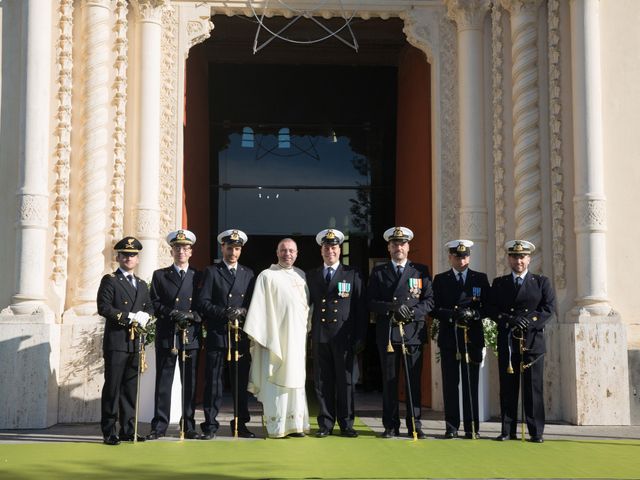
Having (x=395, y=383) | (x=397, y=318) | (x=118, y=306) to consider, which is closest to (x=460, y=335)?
(x=397, y=318)

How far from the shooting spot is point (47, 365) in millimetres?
9000

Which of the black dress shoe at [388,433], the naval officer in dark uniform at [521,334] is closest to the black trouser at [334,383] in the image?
the black dress shoe at [388,433]

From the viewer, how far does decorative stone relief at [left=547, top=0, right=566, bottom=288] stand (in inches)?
382

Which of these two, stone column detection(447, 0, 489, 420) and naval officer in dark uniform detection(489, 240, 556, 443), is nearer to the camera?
naval officer in dark uniform detection(489, 240, 556, 443)

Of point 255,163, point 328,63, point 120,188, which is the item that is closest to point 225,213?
point 255,163

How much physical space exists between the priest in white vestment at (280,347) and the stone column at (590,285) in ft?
9.36

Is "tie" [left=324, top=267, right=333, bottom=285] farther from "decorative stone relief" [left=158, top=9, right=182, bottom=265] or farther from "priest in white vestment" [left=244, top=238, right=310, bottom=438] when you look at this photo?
"decorative stone relief" [left=158, top=9, right=182, bottom=265]

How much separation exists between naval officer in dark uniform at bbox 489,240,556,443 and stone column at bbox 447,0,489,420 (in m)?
1.86

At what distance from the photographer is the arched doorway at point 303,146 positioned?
44.5 ft

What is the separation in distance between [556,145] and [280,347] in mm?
3825

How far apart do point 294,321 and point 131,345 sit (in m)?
1.47

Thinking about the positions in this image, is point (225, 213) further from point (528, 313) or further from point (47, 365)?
point (528, 313)

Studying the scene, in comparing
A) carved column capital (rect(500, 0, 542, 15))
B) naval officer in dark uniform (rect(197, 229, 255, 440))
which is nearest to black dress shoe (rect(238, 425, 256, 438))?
naval officer in dark uniform (rect(197, 229, 255, 440))

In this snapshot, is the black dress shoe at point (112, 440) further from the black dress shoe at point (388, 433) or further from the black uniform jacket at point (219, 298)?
the black dress shoe at point (388, 433)
